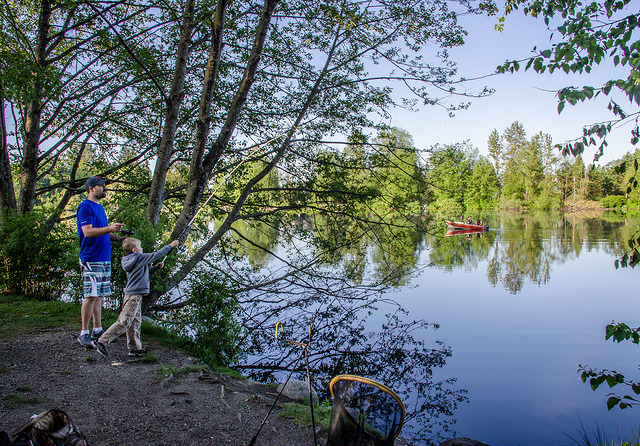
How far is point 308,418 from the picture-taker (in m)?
4.87

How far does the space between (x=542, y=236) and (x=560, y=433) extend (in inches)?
1220

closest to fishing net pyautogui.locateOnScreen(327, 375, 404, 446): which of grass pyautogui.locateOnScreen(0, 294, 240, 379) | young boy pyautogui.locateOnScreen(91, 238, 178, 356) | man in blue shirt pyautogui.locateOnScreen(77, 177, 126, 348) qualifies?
young boy pyautogui.locateOnScreen(91, 238, 178, 356)

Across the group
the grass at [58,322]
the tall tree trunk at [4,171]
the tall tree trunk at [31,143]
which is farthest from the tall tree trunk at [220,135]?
the tall tree trunk at [4,171]

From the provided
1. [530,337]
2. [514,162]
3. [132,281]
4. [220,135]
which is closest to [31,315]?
[132,281]

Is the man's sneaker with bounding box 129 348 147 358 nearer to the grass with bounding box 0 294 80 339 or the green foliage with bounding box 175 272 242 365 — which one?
the green foliage with bounding box 175 272 242 365

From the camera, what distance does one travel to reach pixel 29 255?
30.2 ft

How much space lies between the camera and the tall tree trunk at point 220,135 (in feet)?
26.1

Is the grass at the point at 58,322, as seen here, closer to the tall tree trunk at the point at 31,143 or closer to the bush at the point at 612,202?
the tall tree trunk at the point at 31,143

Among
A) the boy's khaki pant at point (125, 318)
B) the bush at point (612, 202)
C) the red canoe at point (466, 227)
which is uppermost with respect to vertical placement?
the bush at point (612, 202)

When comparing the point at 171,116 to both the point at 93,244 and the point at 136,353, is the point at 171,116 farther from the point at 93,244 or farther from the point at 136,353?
the point at 136,353

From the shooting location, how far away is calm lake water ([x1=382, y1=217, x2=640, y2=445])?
284 inches

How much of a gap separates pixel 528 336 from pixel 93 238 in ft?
34.7

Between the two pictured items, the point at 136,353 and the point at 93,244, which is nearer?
the point at 93,244

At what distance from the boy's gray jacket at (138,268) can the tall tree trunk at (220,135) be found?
2.30m
